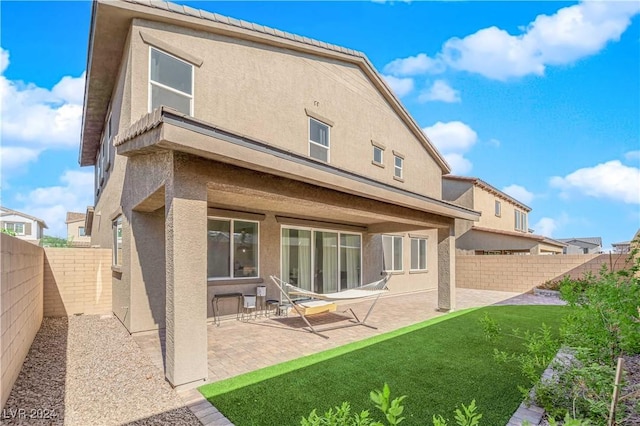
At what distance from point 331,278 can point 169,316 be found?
9093 mm

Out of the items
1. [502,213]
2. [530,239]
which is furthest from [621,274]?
[502,213]

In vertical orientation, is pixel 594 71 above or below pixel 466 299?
above

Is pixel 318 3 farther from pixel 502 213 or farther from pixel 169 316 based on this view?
pixel 502 213

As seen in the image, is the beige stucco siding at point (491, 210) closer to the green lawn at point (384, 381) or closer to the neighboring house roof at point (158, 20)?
the neighboring house roof at point (158, 20)

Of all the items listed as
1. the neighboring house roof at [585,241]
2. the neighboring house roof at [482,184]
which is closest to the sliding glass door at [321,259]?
the neighboring house roof at [482,184]

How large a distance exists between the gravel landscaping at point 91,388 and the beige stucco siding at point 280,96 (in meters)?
5.39

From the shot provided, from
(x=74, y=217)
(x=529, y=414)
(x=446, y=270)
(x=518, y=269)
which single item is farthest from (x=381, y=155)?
(x=74, y=217)

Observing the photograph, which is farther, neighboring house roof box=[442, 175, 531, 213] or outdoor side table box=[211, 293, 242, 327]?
neighboring house roof box=[442, 175, 531, 213]

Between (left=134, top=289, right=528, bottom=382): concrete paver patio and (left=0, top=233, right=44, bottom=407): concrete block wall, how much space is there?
2.07 m

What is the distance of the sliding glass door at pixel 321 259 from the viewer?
12328 millimetres

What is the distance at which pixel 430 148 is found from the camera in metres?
20.1

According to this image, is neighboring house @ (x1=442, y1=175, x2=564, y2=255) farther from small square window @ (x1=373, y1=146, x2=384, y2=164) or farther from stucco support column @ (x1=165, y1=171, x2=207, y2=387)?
stucco support column @ (x1=165, y1=171, x2=207, y2=387)

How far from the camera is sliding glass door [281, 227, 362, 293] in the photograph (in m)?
12.3

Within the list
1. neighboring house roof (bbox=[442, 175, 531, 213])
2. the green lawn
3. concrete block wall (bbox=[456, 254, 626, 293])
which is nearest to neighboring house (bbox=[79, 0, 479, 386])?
the green lawn
